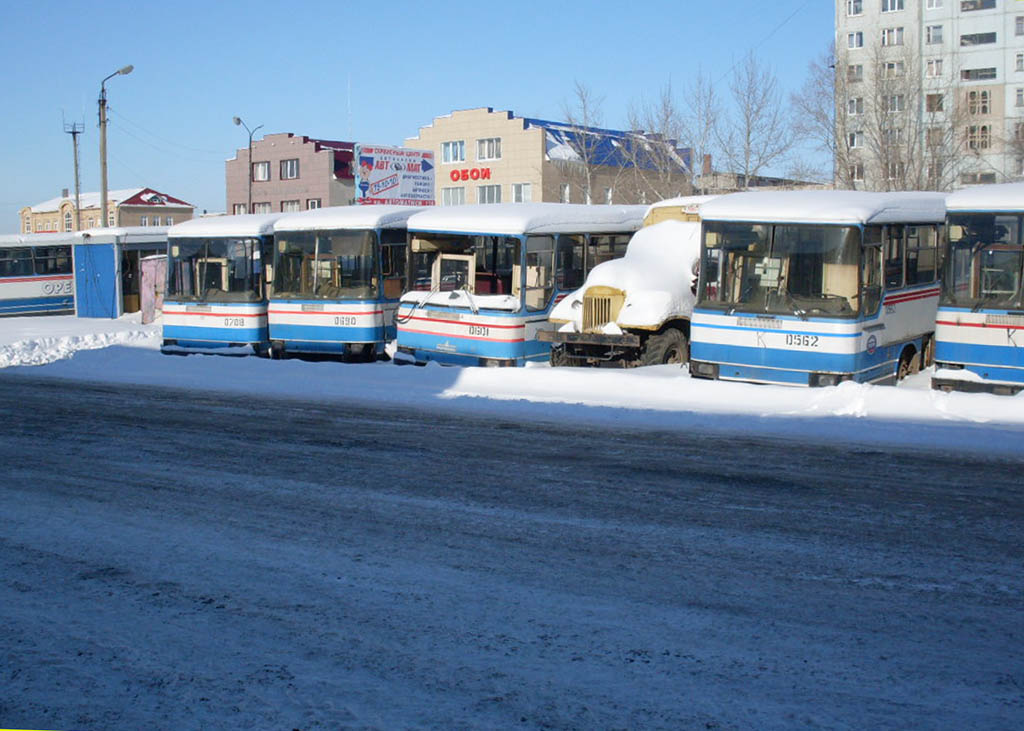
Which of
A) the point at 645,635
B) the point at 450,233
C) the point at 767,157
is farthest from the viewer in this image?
the point at 767,157

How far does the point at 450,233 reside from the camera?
18000 mm

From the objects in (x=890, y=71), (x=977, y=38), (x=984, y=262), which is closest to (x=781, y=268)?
(x=984, y=262)

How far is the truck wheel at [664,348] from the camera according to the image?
16.9m

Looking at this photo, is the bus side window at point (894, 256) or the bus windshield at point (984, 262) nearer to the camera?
the bus windshield at point (984, 262)

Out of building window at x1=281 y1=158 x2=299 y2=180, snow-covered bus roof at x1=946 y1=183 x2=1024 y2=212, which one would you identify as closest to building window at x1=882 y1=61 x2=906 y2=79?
snow-covered bus roof at x1=946 y1=183 x2=1024 y2=212

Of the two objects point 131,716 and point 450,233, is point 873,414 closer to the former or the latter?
point 450,233

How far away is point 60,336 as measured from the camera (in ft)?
90.9

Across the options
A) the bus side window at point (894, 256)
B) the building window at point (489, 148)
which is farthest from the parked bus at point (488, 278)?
the building window at point (489, 148)

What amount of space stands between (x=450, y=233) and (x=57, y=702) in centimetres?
1377

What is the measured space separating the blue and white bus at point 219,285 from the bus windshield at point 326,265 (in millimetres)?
1108

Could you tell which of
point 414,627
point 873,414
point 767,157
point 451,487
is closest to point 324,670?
point 414,627

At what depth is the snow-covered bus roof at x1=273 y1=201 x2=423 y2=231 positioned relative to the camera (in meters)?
19.6

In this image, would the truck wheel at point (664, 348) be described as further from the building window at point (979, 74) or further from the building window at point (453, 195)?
the building window at point (979, 74)

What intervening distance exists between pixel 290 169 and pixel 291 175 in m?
0.49
